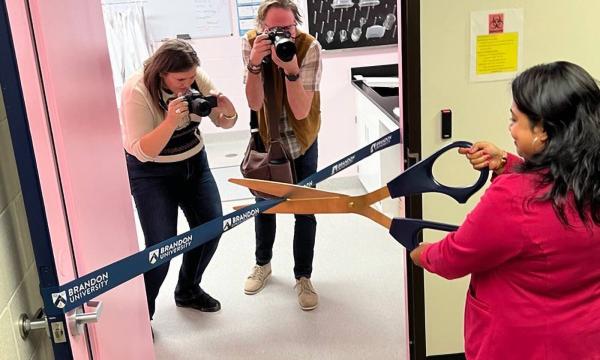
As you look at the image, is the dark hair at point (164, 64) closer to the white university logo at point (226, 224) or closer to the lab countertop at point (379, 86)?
the white university logo at point (226, 224)

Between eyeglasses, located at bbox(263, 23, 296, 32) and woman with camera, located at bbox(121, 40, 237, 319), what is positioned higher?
eyeglasses, located at bbox(263, 23, 296, 32)

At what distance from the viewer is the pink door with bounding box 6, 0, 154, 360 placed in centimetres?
122

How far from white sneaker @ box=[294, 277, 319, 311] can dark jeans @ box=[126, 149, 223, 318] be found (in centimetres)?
48

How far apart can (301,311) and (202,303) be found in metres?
0.47

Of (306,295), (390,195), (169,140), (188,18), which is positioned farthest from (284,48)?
(188,18)

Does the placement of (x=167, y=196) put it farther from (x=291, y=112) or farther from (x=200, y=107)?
(x=291, y=112)

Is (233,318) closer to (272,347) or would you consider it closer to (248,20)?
(272,347)

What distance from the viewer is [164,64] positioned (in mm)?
2369

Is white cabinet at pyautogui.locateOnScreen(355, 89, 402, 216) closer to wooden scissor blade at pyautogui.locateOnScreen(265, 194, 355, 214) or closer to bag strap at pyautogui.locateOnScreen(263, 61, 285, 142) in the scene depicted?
bag strap at pyautogui.locateOnScreen(263, 61, 285, 142)

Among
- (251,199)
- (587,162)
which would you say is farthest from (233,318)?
(587,162)

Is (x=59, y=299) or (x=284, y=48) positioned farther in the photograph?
(x=284, y=48)

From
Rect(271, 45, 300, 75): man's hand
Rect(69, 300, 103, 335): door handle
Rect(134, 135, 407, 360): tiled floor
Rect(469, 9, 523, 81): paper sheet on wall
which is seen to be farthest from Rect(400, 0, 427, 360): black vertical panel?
Rect(69, 300, 103, 335): door handle

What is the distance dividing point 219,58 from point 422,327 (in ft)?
10.6

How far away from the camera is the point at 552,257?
129 cm
